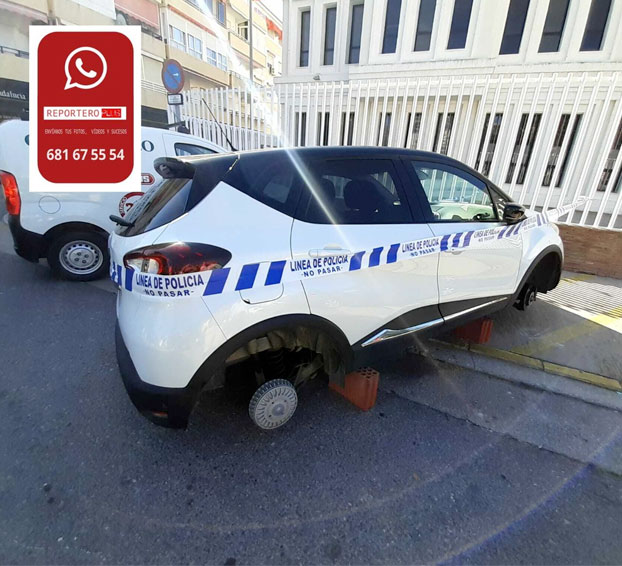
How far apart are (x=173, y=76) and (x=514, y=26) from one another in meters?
10.2

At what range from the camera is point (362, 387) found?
7.63 feet

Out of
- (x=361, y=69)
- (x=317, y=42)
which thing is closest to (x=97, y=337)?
(x=361, y=69)

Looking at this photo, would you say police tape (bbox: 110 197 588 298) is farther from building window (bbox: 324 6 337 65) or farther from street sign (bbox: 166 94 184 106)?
building window (bbox: 324 6 337 65)

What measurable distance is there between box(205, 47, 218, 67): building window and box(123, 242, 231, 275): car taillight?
33.1 meters

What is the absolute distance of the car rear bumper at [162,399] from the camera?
1.73 meters

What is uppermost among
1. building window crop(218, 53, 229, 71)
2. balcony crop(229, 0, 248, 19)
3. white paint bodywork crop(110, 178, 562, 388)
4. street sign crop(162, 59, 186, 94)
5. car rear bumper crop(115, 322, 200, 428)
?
balcony crop(229, 0, 248, 19)

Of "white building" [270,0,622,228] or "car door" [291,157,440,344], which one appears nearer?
"car door" [291,157,440,344]

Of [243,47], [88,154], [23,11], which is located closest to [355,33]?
[88,154]

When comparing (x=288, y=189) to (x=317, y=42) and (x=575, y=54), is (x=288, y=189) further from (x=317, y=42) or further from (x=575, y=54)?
(x=317, y=42)

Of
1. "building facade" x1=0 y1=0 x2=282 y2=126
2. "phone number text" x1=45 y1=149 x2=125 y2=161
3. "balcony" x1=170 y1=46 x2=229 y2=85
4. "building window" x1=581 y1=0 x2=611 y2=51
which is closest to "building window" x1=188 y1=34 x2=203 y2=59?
"building facade" x1=0 y1=0 x2=282 y2=126

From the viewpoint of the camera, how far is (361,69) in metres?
12.0

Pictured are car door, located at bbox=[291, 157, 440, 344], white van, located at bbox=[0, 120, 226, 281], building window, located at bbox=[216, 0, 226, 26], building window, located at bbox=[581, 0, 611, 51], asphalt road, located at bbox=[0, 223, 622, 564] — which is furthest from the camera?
building window, located at bbox=[216, 0, 226, 26]

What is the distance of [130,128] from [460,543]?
518cm

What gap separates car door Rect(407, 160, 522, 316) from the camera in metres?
2.44
